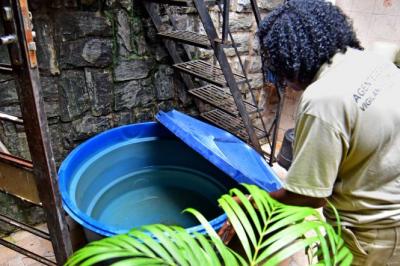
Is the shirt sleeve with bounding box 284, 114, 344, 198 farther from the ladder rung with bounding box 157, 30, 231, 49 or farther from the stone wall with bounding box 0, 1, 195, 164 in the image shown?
the stone wall with bounding box 0, 1, 195, 164

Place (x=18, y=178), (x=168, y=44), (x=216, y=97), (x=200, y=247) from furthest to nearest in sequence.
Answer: (x=216, y=97) < (x=168, y=44) < (x=18, y=178) < (x=200, y=247)

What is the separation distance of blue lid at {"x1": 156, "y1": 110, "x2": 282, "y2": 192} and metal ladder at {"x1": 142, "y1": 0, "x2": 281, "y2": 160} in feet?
0.84

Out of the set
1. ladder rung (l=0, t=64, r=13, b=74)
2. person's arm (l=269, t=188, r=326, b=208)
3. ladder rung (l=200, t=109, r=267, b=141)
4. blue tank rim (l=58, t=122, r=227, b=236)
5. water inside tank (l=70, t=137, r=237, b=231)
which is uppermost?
ladder rung (l=0, t=64, r=13, b=74)

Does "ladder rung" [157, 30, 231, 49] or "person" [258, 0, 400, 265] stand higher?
"ladder rung" [157, 30, 231, 49]

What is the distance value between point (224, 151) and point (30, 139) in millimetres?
909

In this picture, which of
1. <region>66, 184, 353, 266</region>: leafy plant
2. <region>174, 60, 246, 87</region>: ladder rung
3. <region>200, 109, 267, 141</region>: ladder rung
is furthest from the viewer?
<region>200, 109, 267, 141</region>: ladder rung

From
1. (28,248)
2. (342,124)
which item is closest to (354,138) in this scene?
(342,124)

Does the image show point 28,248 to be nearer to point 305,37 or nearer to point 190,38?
point 190,38

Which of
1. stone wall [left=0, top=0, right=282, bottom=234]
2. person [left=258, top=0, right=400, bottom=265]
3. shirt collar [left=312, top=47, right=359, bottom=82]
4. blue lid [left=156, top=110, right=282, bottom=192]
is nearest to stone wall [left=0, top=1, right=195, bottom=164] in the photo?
stone wall [left=0, top=0, right=282, bottom=234]

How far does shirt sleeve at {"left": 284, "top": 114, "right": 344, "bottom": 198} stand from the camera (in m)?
0.81

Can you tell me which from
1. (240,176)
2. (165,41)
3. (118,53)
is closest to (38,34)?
(118,53)

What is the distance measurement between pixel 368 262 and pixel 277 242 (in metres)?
0.55

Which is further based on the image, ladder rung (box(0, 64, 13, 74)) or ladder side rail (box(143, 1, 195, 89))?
ladder side rail (box(143, 1, 195, 89))

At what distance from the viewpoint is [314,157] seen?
2.73 ft
